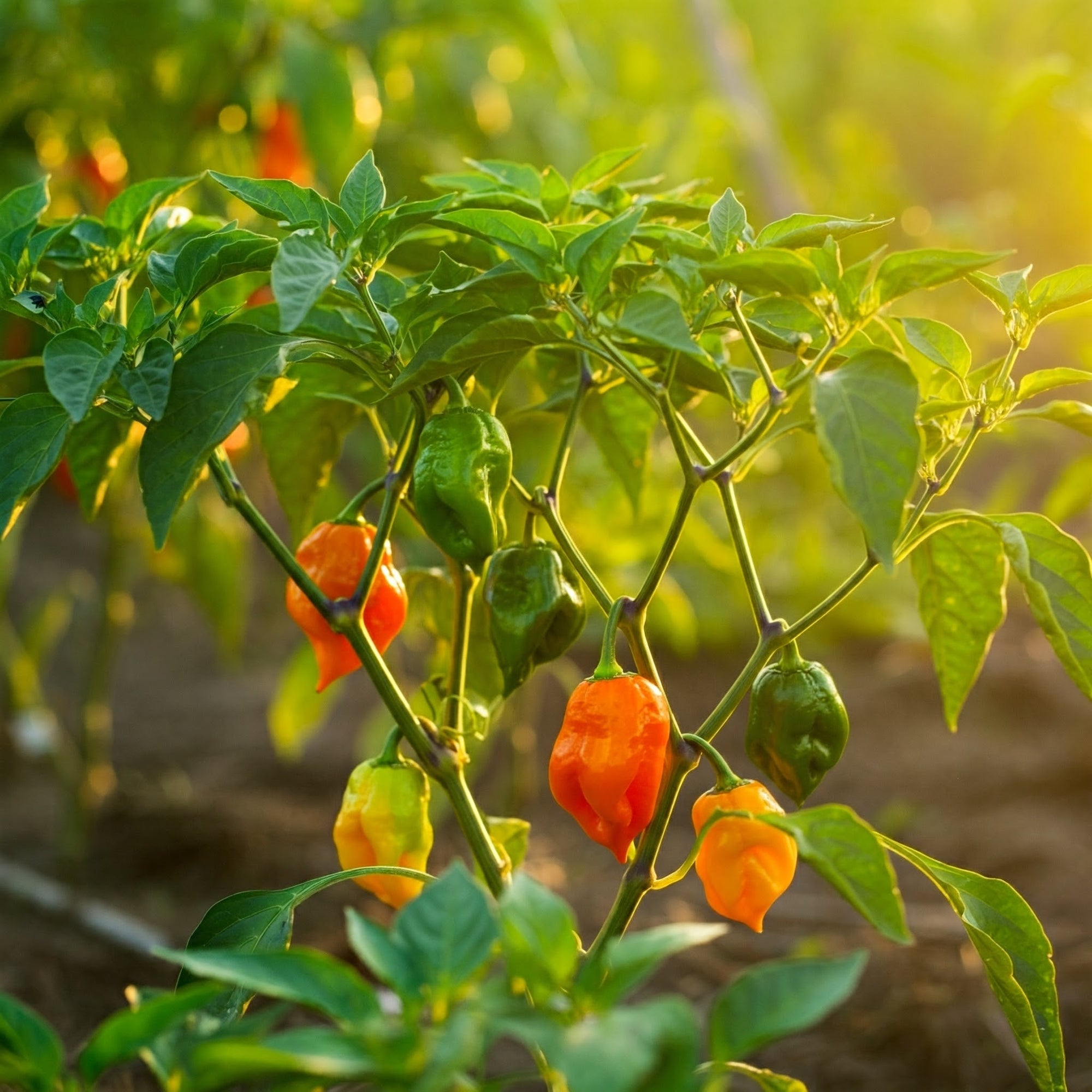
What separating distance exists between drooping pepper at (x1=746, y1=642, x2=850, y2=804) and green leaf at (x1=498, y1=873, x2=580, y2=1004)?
271 mm

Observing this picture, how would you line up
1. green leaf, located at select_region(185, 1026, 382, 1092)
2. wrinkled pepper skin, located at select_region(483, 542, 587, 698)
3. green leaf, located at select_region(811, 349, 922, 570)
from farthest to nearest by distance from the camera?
wrinkled pepper skin, located at select_region(483, 542, 587, 698), green leaf, located at select_region(811, 349, 922, 570), green leaf, located at select_region(185, 1026, 382, 1092)

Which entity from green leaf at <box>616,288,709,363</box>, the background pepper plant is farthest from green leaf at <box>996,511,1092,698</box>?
green leaf at <box>616,288,709,363</box>

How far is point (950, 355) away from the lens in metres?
0.78

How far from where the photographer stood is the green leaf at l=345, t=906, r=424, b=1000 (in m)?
0.51

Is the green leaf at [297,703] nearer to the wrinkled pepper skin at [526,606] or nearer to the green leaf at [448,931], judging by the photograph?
the wrinkled pepper skin at [526,606]

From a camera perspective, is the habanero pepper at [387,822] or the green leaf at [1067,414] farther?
the habanero pepper at [387,822]

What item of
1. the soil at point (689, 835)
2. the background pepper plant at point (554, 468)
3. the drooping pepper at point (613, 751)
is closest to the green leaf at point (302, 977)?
the background pepper plant at point (554, 468)

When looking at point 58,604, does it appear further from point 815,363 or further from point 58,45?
point 815,363

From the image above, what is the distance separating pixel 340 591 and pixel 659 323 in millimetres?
323

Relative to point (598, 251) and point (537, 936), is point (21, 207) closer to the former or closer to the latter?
point (598, 251)

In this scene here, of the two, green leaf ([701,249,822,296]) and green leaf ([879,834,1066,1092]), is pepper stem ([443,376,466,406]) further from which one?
green leaf ([879,834,1066,1092])

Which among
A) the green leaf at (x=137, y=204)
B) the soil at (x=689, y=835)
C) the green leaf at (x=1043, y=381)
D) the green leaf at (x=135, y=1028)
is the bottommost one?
the soil at (x=689, y=835)

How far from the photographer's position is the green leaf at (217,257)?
0.73 meters

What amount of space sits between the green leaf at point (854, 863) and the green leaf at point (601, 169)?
0.49 meters
